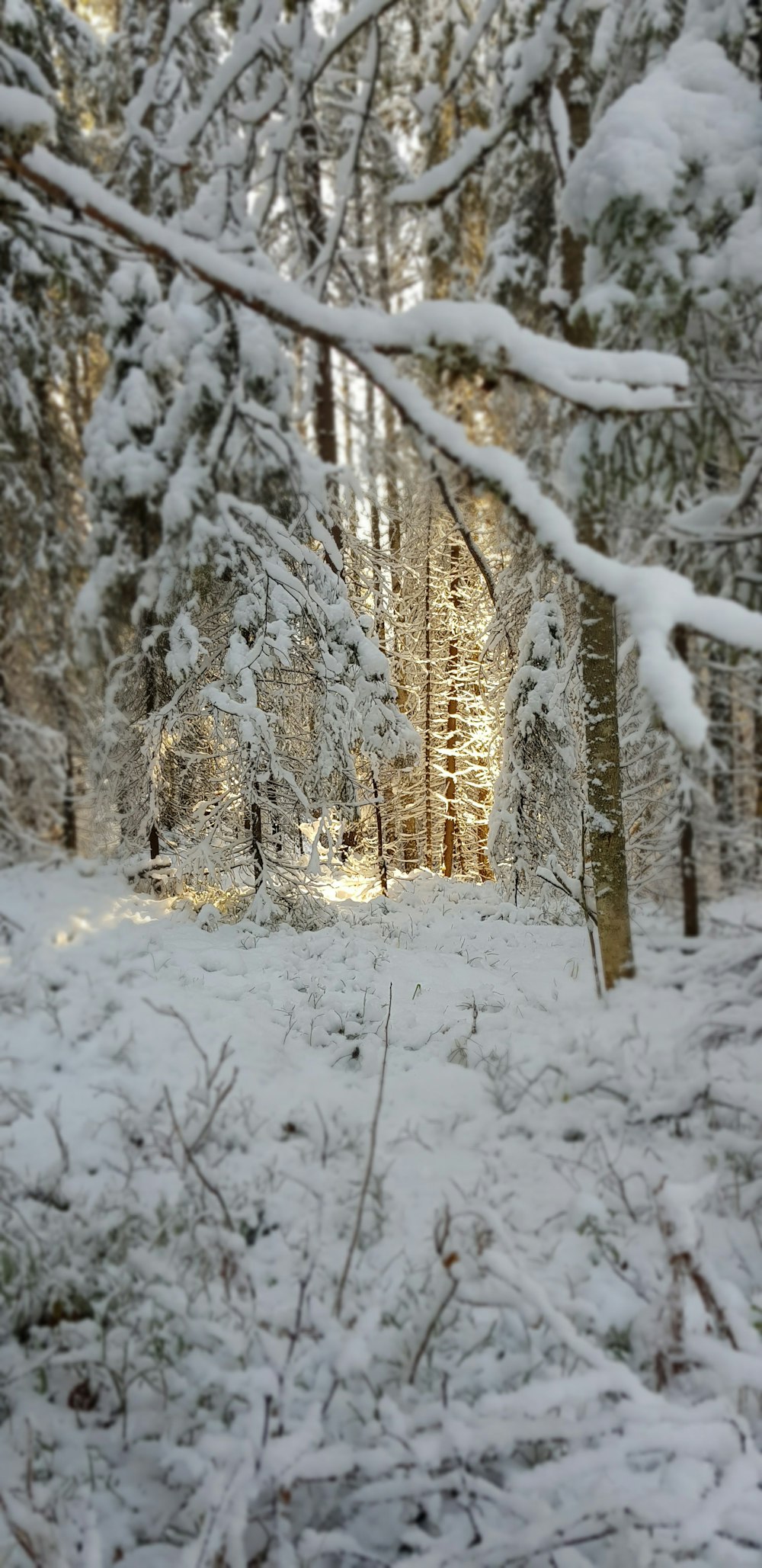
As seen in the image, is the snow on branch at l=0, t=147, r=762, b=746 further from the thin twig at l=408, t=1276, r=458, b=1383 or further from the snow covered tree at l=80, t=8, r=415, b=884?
the thin twig at l=408, t=1276, r=458, b=1383

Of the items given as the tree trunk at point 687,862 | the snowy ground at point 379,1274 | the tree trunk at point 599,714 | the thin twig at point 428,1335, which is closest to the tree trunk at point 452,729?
the tree trunk at point 599,714

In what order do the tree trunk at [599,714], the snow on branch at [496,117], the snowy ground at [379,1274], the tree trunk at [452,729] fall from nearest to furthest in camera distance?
1. the snowy ground at [379,1274]
2. the snow on branch at [496,117]
3. the tree trunk at [599,714]
4. the tree trunk at [452,729]

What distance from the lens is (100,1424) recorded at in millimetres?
2590

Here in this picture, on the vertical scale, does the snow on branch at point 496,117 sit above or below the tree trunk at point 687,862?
above

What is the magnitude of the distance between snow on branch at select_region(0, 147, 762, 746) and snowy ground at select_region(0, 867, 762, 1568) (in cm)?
142

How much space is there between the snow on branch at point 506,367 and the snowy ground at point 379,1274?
4.67 ft

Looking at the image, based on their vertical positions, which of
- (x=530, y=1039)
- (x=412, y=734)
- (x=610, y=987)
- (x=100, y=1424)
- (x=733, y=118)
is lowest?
(x=100, y=1424)

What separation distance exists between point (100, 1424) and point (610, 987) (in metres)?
Answer: 2.84

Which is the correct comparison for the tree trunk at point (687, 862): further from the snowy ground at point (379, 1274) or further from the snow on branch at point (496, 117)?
the snow on branch at point (496, 117)

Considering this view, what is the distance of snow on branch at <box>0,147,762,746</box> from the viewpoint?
2369mm

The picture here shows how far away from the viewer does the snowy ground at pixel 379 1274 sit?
7.48 feet

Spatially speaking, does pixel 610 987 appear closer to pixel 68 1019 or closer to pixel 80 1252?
pixel 80 1252

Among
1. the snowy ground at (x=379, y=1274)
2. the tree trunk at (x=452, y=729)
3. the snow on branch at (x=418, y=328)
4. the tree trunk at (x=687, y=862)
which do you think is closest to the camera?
the snowy ground at (x=379, y=1274)

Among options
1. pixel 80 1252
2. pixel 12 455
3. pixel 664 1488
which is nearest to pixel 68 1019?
pixel 80 1252
